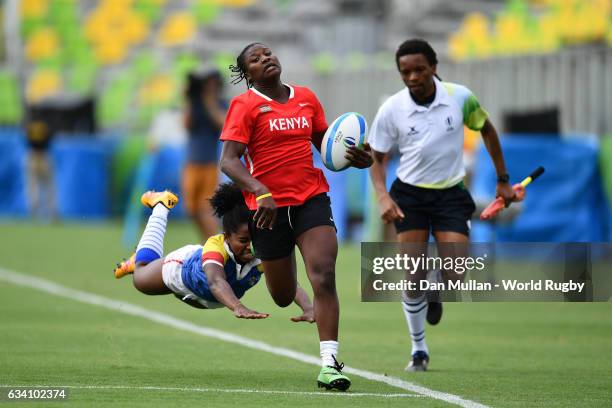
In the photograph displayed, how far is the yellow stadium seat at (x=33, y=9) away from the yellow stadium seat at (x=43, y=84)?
1483 millimetres

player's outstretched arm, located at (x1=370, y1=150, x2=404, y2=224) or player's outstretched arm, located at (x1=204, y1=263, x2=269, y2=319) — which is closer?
player's outstretched arm, located at (x1=204, y1=263, x2=269, y2=319)

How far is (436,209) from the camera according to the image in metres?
10.2

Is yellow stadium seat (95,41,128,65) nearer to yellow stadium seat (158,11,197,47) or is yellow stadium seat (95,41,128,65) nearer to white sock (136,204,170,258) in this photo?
yellow stadium seat (158,11,197,47)

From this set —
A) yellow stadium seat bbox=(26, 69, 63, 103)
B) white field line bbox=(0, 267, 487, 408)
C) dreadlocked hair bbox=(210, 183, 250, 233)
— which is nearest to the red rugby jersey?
dreadlocked hair bbox=(210, 183, 250, 233)

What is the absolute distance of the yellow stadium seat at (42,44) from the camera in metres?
36.5

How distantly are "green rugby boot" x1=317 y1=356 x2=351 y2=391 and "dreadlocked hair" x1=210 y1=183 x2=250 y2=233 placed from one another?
129 centimetres

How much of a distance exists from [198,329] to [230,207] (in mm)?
3323

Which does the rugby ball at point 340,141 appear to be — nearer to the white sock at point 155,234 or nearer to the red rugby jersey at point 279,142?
the red rugby jersey at point 279,142

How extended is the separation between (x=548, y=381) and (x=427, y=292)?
138 centimetres

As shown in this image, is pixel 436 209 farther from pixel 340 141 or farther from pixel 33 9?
pixel 33 9

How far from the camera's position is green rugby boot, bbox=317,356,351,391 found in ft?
27.8

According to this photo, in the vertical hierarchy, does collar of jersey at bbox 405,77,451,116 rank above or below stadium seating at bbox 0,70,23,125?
below

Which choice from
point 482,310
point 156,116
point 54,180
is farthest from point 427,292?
point 156,116

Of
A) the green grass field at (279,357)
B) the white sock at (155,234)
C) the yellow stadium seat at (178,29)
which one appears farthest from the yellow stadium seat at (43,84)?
the white sock at (155,234)
